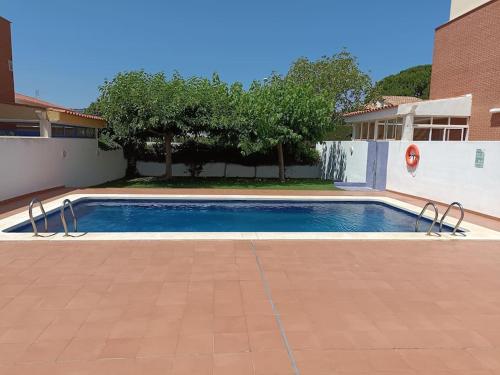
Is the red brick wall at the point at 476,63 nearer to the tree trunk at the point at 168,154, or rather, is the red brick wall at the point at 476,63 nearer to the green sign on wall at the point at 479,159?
the green sign on wall at the point at 479,159

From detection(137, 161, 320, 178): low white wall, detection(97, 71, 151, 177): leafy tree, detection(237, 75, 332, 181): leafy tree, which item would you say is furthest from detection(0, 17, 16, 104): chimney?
detection(237, 75, 332, 181): leafy tree

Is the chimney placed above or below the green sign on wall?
above

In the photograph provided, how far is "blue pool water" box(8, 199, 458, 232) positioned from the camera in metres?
10.8

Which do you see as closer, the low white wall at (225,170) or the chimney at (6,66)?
the chimney at (6,66)

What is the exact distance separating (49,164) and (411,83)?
159 feet

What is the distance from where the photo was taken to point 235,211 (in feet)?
42.9

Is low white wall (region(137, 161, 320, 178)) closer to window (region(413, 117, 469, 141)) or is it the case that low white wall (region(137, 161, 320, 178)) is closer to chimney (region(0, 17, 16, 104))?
chimney (region(0, 17, 16, 104))
